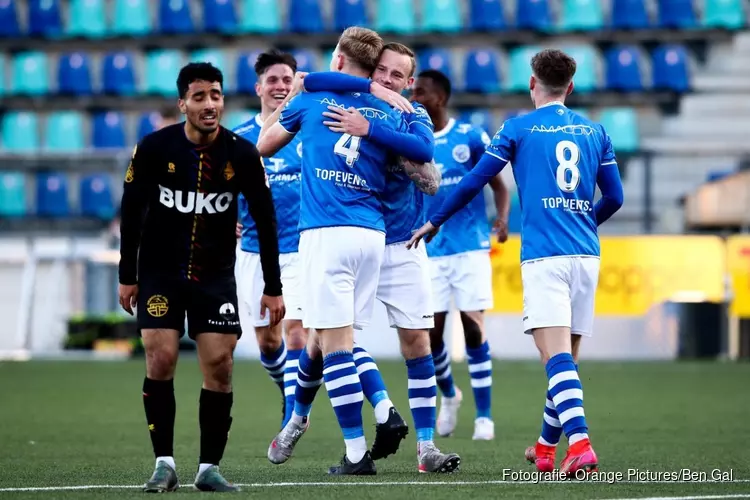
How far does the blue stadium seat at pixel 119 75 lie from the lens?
22.9m

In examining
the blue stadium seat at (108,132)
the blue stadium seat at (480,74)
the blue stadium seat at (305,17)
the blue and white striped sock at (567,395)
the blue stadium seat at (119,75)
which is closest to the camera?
the blue and white striped sock at (567,395)

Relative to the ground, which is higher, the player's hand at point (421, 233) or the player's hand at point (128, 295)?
the player's hand at point (421, 233)

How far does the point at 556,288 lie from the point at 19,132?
58.0 feet

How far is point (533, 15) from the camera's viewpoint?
73.2ft

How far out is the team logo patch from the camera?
18.5ft

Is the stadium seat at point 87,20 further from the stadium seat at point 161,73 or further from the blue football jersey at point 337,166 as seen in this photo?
the blue football jersey at point 337,166

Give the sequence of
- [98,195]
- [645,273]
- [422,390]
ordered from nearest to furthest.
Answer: [422,390]
[645,273]
[98,195]

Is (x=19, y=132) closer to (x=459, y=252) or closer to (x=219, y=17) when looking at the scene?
(x=219, y=17)

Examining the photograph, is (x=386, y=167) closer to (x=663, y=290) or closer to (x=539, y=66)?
(x=539, y=66)

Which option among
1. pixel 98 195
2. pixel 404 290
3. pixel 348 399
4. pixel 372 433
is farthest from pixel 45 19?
pixel 348 399

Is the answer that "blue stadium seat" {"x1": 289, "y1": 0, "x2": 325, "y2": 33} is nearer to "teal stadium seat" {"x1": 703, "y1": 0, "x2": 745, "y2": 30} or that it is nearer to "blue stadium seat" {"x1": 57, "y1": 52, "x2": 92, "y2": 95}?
"blue stadium seat" {"x1": 57, "y1": 52, "x2": 92, "y2": 95}

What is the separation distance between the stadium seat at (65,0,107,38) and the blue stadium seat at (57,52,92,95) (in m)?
0.59

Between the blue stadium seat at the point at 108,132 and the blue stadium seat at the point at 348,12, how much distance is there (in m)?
3.95

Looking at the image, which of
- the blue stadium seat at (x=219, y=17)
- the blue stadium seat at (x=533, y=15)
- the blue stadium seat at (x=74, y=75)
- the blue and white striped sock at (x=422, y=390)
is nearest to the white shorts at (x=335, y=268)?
the blue and white striped sock at (x=422, y=390)
